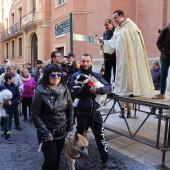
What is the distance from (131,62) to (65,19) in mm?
13973

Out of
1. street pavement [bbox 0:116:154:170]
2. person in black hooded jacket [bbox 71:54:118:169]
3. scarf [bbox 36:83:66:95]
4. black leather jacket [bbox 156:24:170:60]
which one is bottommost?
street pavement [bbox 0:116:154:170]

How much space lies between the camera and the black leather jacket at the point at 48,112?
2.72m

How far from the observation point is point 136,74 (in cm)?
434

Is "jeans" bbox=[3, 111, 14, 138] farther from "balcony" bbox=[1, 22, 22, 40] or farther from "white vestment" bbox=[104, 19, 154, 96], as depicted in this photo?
"balcony" bbox=[1, 22, 22, 40]

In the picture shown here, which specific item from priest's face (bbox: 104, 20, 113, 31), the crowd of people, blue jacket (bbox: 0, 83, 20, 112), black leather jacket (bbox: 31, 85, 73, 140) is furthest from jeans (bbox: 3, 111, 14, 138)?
priest's face (bbox: 104, 20, 113, 31)

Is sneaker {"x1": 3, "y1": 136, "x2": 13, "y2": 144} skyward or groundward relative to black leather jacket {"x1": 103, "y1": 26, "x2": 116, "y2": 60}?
groundward

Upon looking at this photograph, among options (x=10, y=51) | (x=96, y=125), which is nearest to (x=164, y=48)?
(x=96, y=125)

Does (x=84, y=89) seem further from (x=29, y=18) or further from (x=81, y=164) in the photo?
(x=29, y=18)

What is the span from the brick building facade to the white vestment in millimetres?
8491

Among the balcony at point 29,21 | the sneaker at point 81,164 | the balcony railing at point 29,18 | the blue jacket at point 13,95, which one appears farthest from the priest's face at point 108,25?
the balcony railing at point 29,18

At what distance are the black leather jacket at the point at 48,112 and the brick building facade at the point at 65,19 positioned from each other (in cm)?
1059

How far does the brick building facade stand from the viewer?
12750 millimetres

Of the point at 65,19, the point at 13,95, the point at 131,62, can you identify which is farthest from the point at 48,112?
the point at 65,19

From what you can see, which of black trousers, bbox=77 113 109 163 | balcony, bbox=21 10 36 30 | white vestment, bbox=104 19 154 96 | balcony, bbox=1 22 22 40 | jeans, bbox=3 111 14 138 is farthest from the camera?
balcony, bbox=1 22 22 40
